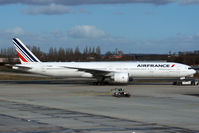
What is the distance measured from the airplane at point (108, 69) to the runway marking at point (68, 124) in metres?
28.7

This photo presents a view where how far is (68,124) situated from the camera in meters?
19.0

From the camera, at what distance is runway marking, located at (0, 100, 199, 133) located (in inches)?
683

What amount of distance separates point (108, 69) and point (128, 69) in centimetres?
285

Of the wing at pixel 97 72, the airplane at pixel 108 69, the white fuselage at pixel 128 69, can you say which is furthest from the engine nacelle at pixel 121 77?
the white fuselage at pixel 128 69

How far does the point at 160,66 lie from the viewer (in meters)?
53.2

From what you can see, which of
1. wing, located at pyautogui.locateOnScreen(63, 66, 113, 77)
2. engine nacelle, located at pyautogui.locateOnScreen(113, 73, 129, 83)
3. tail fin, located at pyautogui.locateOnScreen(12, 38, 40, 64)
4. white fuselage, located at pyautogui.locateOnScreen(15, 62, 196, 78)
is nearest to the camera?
engine nacelle, located at pyautogui.locateOnScreen(113, 73, 129, 83)

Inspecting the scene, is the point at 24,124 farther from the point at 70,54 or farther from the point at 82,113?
the point at 70,54

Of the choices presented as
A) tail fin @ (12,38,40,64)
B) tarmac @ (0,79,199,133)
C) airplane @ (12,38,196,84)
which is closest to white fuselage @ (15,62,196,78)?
airplane @ (12,38,196,84)

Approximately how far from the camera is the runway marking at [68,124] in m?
17.4

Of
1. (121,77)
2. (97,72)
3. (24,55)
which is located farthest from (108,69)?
(24,55)

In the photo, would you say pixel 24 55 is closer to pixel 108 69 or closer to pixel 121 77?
pixel 108 69

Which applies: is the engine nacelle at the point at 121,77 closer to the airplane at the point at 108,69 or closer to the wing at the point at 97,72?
the airplane at the point at 108,69

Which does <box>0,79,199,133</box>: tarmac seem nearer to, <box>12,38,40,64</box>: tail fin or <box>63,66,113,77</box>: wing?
<box>63,66,113,77</box>: wing

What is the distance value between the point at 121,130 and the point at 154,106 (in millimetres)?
11137
